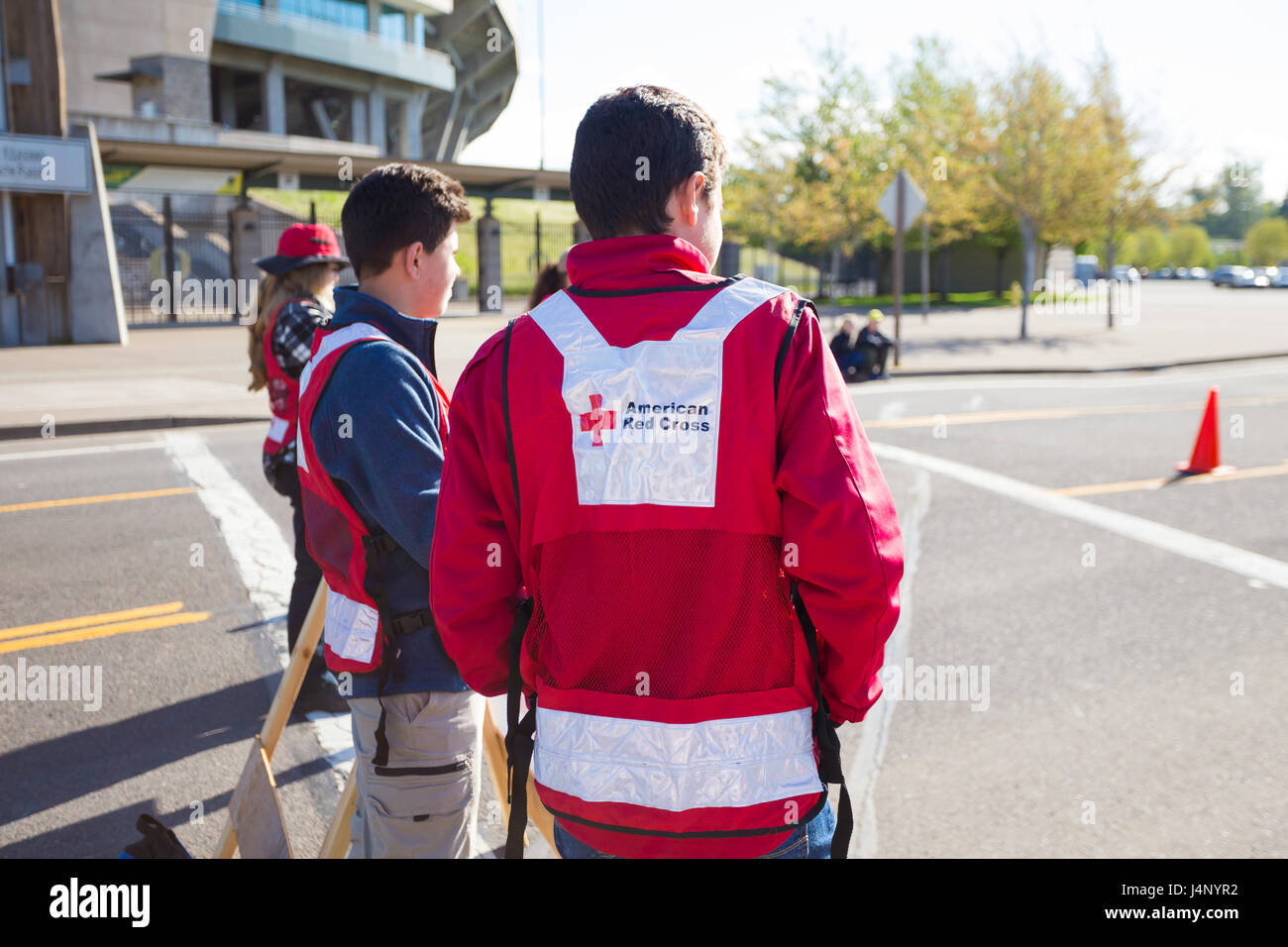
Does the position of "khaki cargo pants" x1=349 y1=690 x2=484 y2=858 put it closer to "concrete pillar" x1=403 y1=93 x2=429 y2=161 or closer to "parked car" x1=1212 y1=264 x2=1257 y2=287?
"concrete pillar" x1=403 y1=93 x2=429 y2=161

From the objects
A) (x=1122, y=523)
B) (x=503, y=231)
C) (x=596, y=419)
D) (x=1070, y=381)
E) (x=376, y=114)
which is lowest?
(x=1122, y=523)

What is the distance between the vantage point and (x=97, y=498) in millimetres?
8258

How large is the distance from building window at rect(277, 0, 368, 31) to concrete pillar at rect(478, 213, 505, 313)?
21417 millimetres

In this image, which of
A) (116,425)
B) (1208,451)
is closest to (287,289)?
(116,425)

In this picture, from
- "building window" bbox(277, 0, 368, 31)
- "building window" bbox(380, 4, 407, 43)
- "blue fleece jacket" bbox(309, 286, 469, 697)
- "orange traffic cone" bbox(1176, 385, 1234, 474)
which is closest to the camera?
"blue fleece jacket" bbox(309, 286, 469, 697)

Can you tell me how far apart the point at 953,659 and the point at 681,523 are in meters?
3.96

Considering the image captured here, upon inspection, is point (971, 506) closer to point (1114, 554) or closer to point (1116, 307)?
point (1114, 554)

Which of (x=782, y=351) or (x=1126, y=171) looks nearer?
(x=782, y=351)

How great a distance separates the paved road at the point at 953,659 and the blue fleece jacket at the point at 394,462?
4.61 ft

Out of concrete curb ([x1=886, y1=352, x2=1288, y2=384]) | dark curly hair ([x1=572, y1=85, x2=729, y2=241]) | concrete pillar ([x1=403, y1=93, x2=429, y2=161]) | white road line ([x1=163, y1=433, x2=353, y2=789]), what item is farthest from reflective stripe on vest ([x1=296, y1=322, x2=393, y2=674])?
concrete pillar ([x1=403, y1=93, x2=429, y2=161])

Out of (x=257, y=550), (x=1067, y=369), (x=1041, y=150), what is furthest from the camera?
(x=1041, y=150)

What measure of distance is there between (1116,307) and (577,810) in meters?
47.0

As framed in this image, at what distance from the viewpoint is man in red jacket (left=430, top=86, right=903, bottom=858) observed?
66.4 inches

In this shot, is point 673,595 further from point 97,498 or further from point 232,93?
point 232,93
